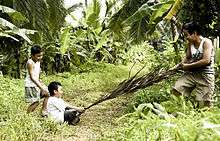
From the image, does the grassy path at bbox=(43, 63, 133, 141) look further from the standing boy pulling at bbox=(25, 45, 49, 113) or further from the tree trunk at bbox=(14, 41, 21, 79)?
the tree trunk at bbox=(14, 41, 21, 79)

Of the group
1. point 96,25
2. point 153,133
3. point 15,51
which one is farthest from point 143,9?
point 96,25

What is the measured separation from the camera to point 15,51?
465 inches

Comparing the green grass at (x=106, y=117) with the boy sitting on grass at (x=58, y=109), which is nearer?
the green grass at (x=106, y=117)

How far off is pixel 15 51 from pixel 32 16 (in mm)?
2644

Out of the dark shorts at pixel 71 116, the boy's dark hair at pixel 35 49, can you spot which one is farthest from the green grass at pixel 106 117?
the boy's dark hair at pixel 35 49

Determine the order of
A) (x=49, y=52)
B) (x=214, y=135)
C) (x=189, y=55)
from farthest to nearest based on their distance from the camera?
1. (x=49, y=52)
2. (x=189, y=55)
3. (x=214, y=135)

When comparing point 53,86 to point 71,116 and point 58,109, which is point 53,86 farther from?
point 71,116

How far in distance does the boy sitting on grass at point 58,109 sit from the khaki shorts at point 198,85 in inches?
62.4

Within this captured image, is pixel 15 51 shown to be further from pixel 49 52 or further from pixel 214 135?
pixel 214 135

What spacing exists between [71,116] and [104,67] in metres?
7.40

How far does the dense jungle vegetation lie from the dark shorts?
0.54ft

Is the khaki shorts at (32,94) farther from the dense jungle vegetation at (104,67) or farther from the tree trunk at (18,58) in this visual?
the tree trunk at (18,58)

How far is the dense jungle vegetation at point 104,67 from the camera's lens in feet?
9.47

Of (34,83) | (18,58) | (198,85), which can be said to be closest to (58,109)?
(34,83)
